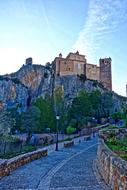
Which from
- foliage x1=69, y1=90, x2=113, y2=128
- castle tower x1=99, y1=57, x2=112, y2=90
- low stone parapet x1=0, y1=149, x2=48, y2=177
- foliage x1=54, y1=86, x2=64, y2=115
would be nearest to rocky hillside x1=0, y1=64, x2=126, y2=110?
castle tower x1=99, y1=57, x2=112, y2=90

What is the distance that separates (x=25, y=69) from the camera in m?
102

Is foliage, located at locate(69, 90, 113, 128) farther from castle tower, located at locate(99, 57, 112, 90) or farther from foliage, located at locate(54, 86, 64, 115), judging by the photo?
castle tower, located at locate(99, 57, 112, 90)

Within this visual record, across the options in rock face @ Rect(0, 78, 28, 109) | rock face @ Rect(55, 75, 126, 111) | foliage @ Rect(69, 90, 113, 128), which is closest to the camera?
foliage @ Rect(69, 90, 113, 128)

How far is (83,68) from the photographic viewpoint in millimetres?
97562

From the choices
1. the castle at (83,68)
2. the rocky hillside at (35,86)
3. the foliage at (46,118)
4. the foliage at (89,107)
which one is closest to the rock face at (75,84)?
the rocky hillside at (35,86)

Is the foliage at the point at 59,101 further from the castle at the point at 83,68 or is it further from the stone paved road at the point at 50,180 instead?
the stone paved road at the point at 50,180

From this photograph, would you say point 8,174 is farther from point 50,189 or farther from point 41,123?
point 41,123

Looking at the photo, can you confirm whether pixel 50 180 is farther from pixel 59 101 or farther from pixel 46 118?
pixel 59 101

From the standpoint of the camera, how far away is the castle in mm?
95188

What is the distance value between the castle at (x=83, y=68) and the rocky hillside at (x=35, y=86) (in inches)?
138

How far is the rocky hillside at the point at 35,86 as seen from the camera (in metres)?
89.5

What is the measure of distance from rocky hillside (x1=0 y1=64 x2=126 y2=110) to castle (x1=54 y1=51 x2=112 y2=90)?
3495 mm

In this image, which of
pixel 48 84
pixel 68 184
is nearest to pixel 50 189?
pixel 68 184

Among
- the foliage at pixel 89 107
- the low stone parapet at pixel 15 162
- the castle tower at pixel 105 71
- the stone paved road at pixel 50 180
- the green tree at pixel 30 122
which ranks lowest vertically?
the stone paved road at pixel 50 180
